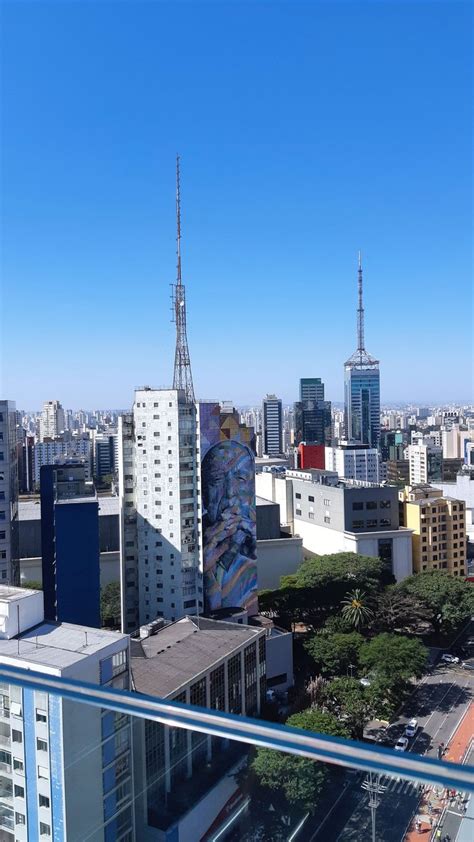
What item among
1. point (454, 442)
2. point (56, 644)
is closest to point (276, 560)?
point (56, 644)

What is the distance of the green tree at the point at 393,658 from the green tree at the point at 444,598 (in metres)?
1.55

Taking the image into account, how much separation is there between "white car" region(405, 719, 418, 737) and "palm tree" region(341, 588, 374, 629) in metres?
1.90

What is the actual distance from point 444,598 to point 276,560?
2756mm

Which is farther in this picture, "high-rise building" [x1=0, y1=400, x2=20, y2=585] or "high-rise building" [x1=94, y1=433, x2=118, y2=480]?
"high-rise building" [x1=94, y1=433, x2=118, y2=480]

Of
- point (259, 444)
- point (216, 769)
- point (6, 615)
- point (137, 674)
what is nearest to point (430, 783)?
point (216, 769)

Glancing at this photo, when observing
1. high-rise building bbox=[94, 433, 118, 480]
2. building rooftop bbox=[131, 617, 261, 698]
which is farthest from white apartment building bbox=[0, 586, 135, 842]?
high-rise building bbox=[94, 433, 118, 480]

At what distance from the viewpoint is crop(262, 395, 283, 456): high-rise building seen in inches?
1208

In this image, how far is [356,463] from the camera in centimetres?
2100

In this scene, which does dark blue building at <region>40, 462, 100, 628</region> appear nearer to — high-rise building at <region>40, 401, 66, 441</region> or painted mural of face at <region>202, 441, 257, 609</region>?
painted mural of face at <region>202, 441, 257, 609</region>

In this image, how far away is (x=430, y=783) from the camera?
2.24 ft

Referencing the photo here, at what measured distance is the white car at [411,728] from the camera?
5.84m

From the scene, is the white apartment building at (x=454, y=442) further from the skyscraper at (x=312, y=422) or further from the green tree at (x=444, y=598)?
the green tree at (x=444, y=598)

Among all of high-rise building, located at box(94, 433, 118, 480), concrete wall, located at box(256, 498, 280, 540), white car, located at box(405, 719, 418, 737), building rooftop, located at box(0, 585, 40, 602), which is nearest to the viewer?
building rooftop, located at box(0, 585, 40, 602)

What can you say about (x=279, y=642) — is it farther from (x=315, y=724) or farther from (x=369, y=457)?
(x=369, y=457)
